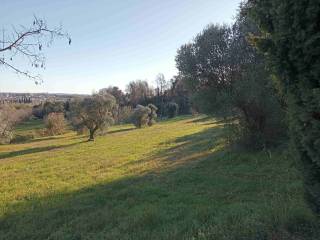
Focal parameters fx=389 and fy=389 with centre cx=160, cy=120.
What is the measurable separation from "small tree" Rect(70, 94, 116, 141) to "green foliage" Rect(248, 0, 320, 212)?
167 ft

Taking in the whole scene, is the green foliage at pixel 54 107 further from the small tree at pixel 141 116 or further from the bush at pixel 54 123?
the small tree at pixel 141 116

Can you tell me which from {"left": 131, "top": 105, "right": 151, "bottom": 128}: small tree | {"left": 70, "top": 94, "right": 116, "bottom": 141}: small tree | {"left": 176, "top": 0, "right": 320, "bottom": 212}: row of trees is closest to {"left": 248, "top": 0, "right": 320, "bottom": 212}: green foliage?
{"left": 176, "top": 0, "right": 320, "bottom": 212}: row of trees

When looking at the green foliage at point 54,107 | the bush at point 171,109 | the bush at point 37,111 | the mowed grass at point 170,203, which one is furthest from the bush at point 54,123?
the mowed grass at point 170,203

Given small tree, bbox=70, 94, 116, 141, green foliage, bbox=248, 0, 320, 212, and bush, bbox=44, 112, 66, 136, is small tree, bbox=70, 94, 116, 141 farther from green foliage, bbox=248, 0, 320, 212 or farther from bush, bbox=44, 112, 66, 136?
green foliage, bbox=248, 0, 320, 212

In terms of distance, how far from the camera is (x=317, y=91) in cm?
492

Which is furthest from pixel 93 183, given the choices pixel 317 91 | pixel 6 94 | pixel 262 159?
pixel 317 91

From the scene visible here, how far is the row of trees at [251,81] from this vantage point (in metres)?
5.52

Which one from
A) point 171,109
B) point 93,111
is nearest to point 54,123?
point 93,111

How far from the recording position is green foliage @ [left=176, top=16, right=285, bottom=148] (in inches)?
702

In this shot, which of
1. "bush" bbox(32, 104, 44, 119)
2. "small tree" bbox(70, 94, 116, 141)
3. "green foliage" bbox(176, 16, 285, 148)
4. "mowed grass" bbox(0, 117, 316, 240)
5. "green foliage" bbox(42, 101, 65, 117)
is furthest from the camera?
"bush" bbox(32, 104, 44, 119)

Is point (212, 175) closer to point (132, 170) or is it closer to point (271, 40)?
point (132, 170)

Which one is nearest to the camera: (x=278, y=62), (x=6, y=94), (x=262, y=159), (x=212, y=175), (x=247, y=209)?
(x=278, y=62)

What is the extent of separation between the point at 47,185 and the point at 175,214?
10679mm

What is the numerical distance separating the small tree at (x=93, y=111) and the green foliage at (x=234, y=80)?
36.2 metres
